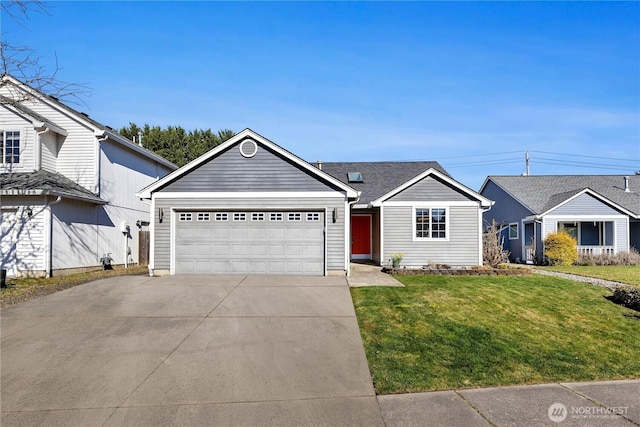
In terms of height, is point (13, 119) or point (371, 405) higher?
point (13, 119)

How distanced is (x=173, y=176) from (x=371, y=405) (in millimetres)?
10617

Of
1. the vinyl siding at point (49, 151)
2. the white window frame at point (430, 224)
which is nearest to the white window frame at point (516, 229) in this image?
the white window frame at point (430, 224)

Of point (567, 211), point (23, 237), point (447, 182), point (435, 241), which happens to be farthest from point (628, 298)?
point (23, 237)

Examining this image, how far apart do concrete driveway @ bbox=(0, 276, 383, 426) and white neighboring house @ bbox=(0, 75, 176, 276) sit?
15.0 feet

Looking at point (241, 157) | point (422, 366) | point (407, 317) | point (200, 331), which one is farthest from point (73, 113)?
point (422, 366)

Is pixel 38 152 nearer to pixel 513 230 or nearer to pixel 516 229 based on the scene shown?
pixel 516 229

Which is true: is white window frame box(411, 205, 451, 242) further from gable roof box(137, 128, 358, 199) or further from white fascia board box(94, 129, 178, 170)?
white fascia board box(94, 129, 178, 170)

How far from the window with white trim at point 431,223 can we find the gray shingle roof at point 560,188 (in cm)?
747

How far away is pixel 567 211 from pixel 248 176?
53.7 ft

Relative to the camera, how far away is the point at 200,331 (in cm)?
732

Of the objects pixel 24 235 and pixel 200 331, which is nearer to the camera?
pixel 200 331

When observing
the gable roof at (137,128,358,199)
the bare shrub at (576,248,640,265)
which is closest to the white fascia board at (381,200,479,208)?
the gable roof at (137,128,358,199)

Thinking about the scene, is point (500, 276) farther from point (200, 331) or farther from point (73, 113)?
point (73, 113)

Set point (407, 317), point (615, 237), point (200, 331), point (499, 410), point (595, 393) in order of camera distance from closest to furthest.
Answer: point (499, 410) → point (595, 393) → point (200, 331) → point (407, 317) → point (615, 237)
